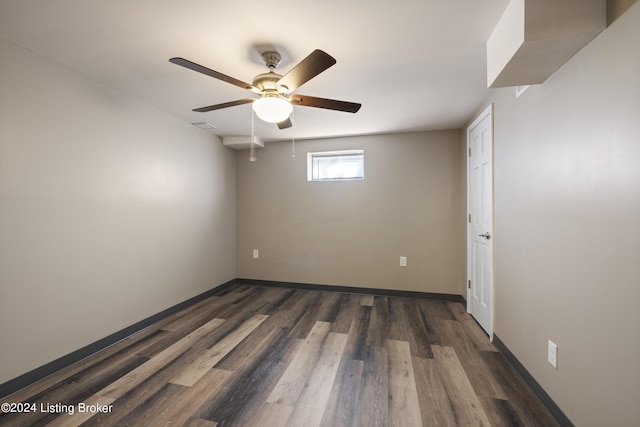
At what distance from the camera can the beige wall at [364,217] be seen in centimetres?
354

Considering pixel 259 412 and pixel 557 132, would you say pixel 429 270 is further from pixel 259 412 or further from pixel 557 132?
pixel 259 412

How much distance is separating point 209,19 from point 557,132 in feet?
6.79

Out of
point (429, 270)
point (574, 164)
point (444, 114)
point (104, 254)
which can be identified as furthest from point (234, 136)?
point (574, 164)

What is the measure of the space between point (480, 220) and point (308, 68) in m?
2.36

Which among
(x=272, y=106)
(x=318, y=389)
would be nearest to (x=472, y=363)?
(x=318, y=389)

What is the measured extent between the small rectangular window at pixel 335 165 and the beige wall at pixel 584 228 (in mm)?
2110

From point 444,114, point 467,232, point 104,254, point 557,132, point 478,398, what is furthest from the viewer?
point 467,232

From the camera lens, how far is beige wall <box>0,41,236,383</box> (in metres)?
1.72

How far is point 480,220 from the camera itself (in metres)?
2.78

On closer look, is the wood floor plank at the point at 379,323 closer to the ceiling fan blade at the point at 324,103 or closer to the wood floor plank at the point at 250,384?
the wood floor plank at the point at 250,384

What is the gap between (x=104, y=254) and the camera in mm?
2279

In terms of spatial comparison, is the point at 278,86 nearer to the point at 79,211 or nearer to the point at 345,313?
the point at 79,211

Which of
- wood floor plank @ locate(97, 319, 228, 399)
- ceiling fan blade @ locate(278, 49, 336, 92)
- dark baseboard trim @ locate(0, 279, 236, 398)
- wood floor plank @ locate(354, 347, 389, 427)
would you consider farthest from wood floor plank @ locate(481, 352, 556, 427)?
dark baseboard trim @ locate(0, 279, 236, 398)

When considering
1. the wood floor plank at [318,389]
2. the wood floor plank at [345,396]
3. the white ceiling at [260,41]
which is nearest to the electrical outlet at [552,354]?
the wood floor plank at [345,396]
